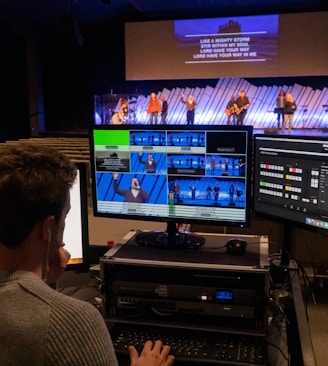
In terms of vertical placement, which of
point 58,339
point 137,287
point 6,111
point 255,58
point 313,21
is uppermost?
point 313,21

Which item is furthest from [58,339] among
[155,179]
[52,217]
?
[155,179]

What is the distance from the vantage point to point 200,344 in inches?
45.6

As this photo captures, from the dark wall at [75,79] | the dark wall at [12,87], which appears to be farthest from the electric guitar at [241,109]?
the dark wall at [12,87]

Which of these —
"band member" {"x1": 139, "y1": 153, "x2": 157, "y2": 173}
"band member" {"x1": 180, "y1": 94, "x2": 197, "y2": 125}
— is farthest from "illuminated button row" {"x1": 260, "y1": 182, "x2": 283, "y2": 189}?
"band member" {"x1": 180, "y1": 94, "x2": 197, "y2": 125}

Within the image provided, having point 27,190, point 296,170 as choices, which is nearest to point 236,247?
point 296,170

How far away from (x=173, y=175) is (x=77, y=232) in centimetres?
37

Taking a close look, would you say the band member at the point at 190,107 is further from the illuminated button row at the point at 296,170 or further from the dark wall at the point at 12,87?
the illuminated button row at the point at 296,170

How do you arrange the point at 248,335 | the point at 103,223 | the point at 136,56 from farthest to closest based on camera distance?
the point at 136,56
the point at 103,223
the point at 248,335

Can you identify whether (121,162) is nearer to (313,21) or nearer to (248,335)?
(248,335)

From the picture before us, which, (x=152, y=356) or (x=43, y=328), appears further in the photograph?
(x=152, y=356)

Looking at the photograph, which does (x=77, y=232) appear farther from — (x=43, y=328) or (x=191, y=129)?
(x=43, y=328)

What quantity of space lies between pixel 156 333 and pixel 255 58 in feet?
25.9

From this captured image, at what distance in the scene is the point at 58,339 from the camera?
2.27 feet

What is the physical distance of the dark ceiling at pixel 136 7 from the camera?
7555 millimetres
